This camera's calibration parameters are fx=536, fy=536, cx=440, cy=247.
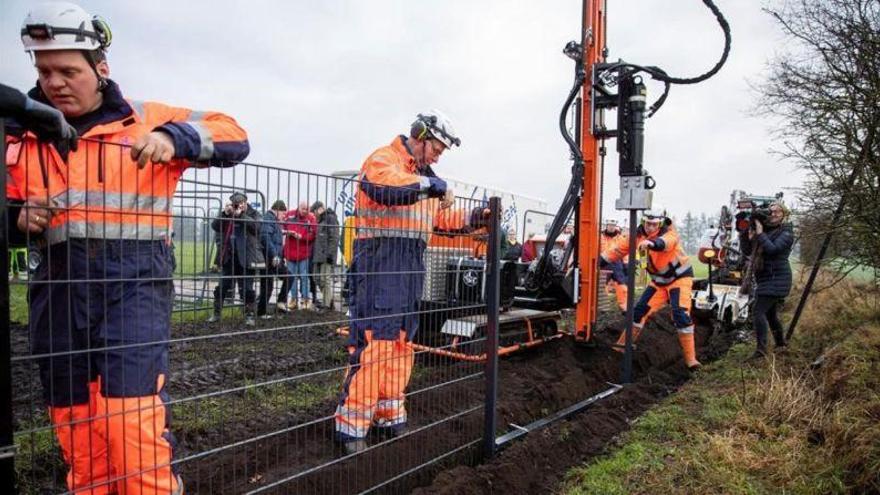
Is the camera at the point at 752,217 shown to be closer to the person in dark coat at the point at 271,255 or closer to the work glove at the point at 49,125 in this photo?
the person in dark coat at the point at 271,255

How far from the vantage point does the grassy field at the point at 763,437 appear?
10.6 ft

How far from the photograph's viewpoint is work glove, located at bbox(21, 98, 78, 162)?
148 cm

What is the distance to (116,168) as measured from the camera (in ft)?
6.12

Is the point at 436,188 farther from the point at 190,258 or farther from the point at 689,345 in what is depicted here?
the point at 689,345

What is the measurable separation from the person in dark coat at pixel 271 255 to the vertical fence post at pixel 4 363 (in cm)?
79

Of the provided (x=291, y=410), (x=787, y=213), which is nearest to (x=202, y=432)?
(x=291, y=410)

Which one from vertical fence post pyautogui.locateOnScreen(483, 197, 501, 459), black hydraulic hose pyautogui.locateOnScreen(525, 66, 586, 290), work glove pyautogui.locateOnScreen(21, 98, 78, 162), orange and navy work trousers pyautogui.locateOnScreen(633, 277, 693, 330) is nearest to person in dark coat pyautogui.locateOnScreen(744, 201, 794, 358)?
orange and navy work trousers pyautogui.locateOnScreen(633, 277, 693, 330)

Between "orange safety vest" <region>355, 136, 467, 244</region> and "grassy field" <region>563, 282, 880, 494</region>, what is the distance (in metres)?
1.90

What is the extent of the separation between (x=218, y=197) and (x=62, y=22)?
764 millimetres

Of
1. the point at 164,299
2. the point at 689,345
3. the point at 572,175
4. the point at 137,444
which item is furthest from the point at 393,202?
the point at 689,345

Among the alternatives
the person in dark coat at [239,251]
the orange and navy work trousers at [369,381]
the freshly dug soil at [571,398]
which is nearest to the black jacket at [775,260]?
the freshly dug soil at [571,398]

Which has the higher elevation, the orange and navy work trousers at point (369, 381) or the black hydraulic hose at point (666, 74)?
the black hydraulic hose at point (666, 74)

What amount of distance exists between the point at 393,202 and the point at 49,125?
1.74m

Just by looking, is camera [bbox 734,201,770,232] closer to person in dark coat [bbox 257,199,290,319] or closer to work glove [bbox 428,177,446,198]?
work glove [bbox 428,177,446,198]
